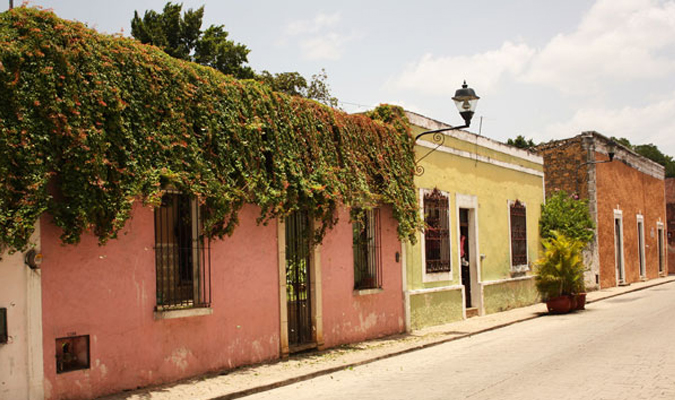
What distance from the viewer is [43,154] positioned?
6.82 m

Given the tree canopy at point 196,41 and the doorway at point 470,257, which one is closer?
the doorway at point 470,257

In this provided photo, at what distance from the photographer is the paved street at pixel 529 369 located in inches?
287

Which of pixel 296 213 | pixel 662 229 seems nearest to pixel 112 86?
pixel 296 213

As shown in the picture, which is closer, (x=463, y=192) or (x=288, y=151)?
(x=288, y=151)

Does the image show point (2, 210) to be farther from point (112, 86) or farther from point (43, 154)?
point (112, 86)

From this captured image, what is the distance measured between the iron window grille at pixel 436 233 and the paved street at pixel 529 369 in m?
2.06

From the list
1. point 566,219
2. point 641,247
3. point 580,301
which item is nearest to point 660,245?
point 641,247

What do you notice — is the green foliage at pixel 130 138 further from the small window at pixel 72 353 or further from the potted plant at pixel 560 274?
the potted plant at pixel 560 274

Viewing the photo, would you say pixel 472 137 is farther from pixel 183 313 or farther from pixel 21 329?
pixel 21 329

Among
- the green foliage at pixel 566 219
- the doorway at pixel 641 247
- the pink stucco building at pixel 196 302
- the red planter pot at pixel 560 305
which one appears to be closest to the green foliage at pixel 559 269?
the red planter pot at pixel 560 305

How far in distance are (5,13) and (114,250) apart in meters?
2.83

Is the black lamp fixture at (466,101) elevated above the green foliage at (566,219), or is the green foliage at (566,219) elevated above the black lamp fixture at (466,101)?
the black lamp fixture at (466,101)

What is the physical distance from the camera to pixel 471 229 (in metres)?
16.4

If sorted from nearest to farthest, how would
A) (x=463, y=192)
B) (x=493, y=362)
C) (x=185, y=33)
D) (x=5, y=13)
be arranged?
(x=5, y=13), (x=493, y=362), (x=463, y=192), (x=185, y=33)
